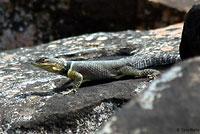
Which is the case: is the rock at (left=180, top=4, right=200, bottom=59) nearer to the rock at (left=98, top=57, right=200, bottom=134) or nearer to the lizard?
the lizard

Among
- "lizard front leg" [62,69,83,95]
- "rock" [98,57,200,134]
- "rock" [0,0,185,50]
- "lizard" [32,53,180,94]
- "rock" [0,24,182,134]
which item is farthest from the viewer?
"rock" [0,0,185,50]

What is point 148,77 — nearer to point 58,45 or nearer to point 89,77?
point 89,77

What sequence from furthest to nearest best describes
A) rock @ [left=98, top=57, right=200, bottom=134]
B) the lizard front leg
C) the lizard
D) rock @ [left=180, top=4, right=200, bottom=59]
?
the lizard < the lizard front leg < rock @ [left=180, top=4, right=200, bottom=59] < rock @ [left=98, top=57, right=200, bottom=134]

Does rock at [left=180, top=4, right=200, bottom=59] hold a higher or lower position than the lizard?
higher

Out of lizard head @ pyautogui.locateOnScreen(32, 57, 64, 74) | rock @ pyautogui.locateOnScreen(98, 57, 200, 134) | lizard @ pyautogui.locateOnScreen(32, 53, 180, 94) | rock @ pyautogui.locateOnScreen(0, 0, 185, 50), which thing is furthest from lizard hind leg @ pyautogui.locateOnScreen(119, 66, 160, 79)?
rock @ pyautogui.locateOnScreen(0, 0, 185, 50)

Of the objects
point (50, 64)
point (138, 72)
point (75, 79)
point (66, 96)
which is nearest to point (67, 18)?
point (50, 64)

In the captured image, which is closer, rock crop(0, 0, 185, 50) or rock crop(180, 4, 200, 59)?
rock crop(180, 4, 200, 59)

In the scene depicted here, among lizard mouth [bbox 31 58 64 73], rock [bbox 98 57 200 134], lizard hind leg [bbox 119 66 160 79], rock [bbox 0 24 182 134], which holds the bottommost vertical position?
rock [bbox 0 24 182 134]
